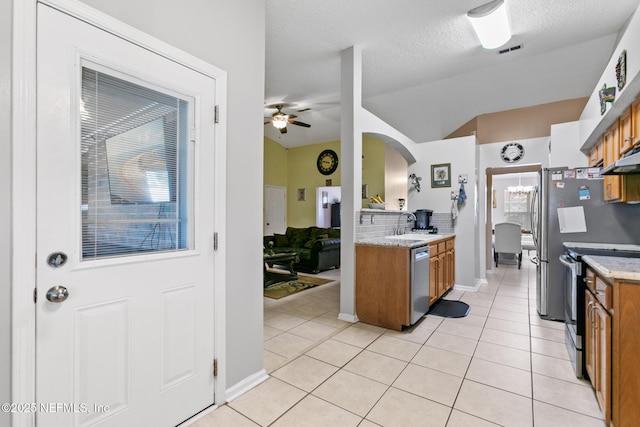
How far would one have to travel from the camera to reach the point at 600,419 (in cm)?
172

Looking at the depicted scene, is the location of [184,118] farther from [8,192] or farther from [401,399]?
[401,399]

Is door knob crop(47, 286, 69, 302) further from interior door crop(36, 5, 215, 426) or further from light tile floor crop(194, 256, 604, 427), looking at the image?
light tile floor crop(194, 256, 604, 427)

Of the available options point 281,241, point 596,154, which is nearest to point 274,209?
point 281,241

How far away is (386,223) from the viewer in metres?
4.11

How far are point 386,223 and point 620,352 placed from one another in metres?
2.72

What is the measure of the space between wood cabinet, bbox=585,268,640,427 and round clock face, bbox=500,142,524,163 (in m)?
4.37

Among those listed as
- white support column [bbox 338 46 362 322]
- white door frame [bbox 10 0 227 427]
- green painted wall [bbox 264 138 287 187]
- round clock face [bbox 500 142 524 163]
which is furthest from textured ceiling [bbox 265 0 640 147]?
green painted wall [bbox 264 138 287 187]

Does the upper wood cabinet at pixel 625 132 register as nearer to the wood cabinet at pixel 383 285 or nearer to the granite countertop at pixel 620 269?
the granite countertop at pixel 620 269

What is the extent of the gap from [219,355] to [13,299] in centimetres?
106

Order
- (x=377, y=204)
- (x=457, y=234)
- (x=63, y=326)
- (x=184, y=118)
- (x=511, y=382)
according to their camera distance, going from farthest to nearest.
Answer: (x=457, y=234) < (x=377, y=204) < (x=511, y=382) < (x=184, y=118) < (x=63, y=326)

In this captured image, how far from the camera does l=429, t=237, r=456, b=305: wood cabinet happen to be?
3.59m

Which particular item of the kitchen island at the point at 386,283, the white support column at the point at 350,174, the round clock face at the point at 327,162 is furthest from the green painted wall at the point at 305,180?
the kitchen island at the point at 386,283

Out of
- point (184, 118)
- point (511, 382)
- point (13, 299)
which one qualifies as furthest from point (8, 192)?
point (511, 382)

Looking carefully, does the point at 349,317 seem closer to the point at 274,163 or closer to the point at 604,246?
the point at 604,246
